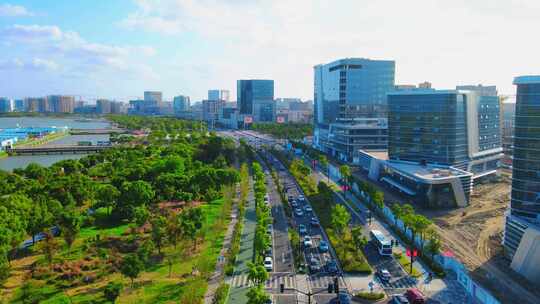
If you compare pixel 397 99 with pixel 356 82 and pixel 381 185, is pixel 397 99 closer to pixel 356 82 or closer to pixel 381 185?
pixel 381 185

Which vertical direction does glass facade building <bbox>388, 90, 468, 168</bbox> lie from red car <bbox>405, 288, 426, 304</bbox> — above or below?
above

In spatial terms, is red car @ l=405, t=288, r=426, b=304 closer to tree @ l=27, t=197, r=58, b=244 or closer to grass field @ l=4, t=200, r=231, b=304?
grass field @ l=4, t=200, r=231, b=304

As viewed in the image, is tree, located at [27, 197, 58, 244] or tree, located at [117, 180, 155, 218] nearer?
tree, located at [27, 197, 58, 244]

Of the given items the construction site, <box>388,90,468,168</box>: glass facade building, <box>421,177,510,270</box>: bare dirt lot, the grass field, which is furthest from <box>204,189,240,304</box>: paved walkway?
<box>388,90,468,168</box>: glass facade building

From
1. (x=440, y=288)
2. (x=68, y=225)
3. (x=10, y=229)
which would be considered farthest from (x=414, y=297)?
(x=10, y=229)

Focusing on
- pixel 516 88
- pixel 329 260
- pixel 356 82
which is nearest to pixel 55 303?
pixel 329 260

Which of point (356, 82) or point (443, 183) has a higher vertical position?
point (356, 82)

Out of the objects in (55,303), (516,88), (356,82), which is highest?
(356,82)

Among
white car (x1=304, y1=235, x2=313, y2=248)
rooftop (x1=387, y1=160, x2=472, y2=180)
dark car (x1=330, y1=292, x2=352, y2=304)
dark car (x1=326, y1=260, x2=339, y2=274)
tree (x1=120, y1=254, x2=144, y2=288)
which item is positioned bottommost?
dark car (x1=330, y1=292, x2=352, y2=304)
